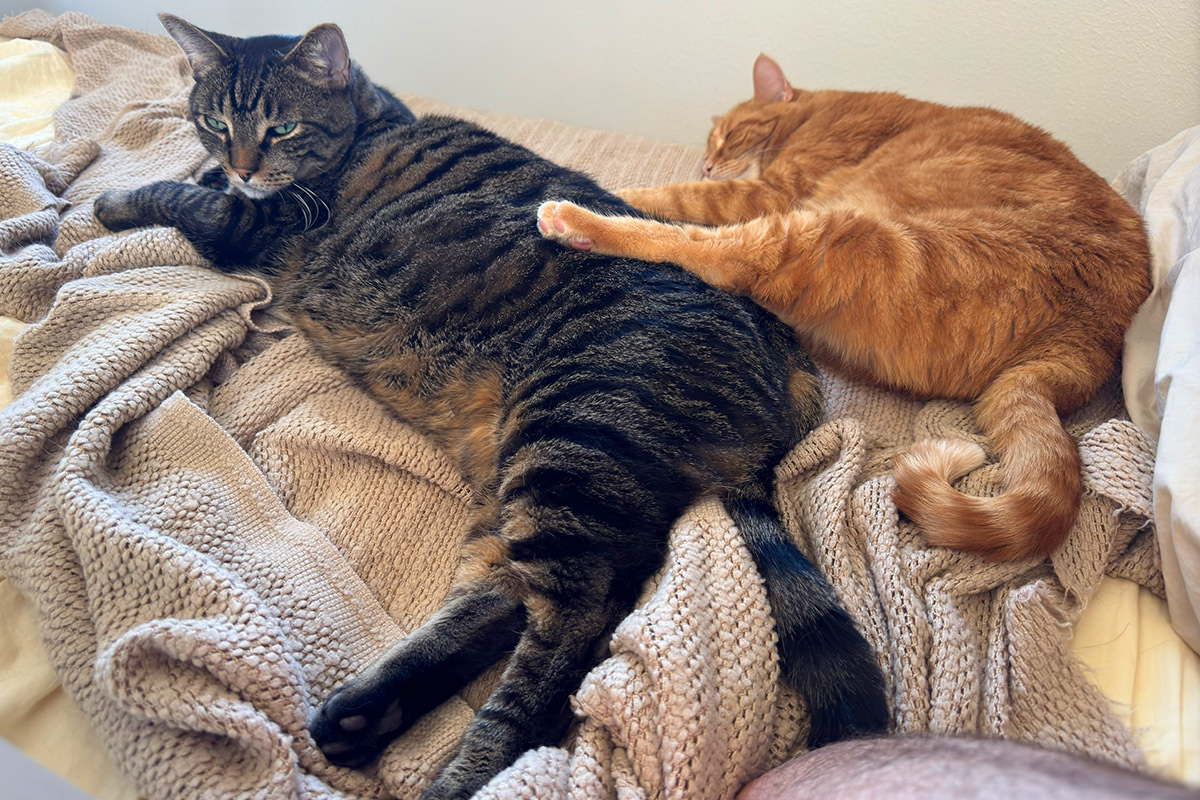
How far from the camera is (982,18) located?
1.90m

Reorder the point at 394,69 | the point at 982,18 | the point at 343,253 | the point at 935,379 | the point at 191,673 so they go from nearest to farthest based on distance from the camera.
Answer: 1. the point at 191,673
2. the point at 935,379
3. the point at 343,253
4. the point at 982,18
5. the point at 394,69

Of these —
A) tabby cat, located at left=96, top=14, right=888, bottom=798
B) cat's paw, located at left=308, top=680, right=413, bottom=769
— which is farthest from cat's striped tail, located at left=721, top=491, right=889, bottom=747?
cat's paw, located at left=308, top=680, right=413, bottom=769

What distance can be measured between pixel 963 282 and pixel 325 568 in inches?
45.5

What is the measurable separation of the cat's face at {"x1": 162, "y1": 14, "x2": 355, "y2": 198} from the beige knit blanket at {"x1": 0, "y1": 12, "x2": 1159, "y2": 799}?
238 mm

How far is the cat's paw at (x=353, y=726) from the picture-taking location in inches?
33.0

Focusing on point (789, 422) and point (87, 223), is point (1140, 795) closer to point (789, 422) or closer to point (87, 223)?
point (789, 422)

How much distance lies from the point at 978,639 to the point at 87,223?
1812 millimetres

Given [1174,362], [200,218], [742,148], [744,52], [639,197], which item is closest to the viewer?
[1174,362]

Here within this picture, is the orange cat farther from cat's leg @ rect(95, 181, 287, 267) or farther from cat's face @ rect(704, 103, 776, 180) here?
cat's leg @ rect(95, 181, 287, 267)

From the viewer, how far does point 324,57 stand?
58.2 inches

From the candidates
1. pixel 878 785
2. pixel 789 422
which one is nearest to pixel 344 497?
pixel 789 422

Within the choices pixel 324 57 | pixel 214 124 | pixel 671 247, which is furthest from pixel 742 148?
pixel 214 124

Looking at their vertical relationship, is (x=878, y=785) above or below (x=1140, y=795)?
below

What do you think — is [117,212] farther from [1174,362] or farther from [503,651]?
[1174,362]
